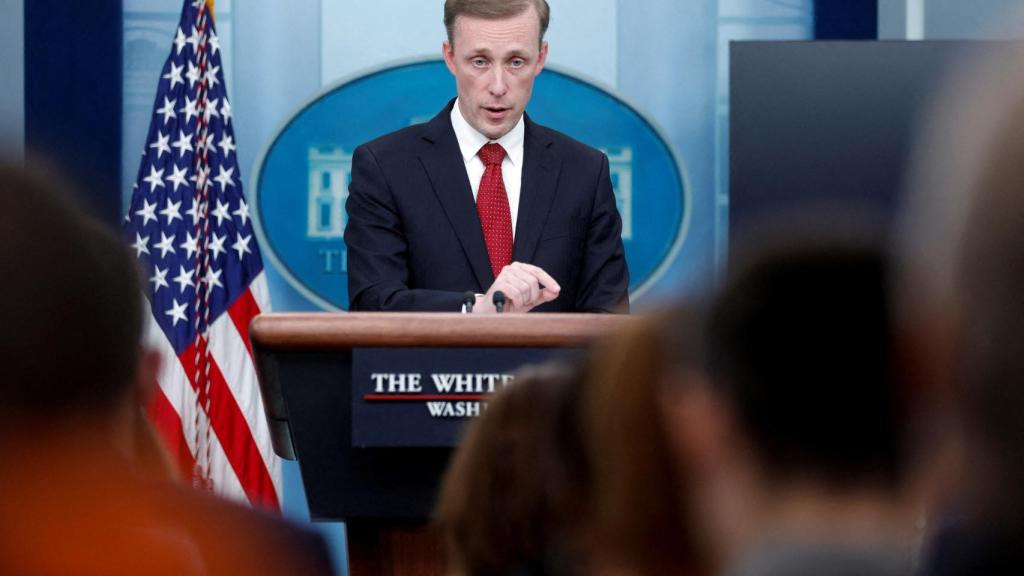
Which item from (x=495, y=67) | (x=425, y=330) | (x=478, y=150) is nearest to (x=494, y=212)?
(x=478, y=150)

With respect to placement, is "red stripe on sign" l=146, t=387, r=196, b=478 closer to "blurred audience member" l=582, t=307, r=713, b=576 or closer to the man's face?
the man's face

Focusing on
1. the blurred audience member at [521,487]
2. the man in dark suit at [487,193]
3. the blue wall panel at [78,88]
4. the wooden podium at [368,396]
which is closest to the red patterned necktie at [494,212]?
the man in dark suit at [487,193]

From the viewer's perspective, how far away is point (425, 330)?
1.74m

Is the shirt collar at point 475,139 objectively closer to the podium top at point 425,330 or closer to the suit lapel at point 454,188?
the suit lapel at point 454,188

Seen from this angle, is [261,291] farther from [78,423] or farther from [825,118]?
[78,423]

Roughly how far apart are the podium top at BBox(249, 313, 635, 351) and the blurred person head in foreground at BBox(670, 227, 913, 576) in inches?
40.0

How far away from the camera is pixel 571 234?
114 inches

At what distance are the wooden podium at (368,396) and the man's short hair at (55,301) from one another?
0.95 m

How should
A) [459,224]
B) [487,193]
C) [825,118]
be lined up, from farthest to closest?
1. [825,118]
2. [487,193]
3. [459,224]

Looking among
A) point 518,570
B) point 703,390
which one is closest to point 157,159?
point 518,570

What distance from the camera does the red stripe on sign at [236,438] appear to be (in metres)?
3.77

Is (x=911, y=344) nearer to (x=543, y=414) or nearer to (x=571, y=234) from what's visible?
(x=543, y=414)

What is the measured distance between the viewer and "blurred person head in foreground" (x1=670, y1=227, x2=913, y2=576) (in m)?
0.68

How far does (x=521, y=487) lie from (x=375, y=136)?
10.5 ft
